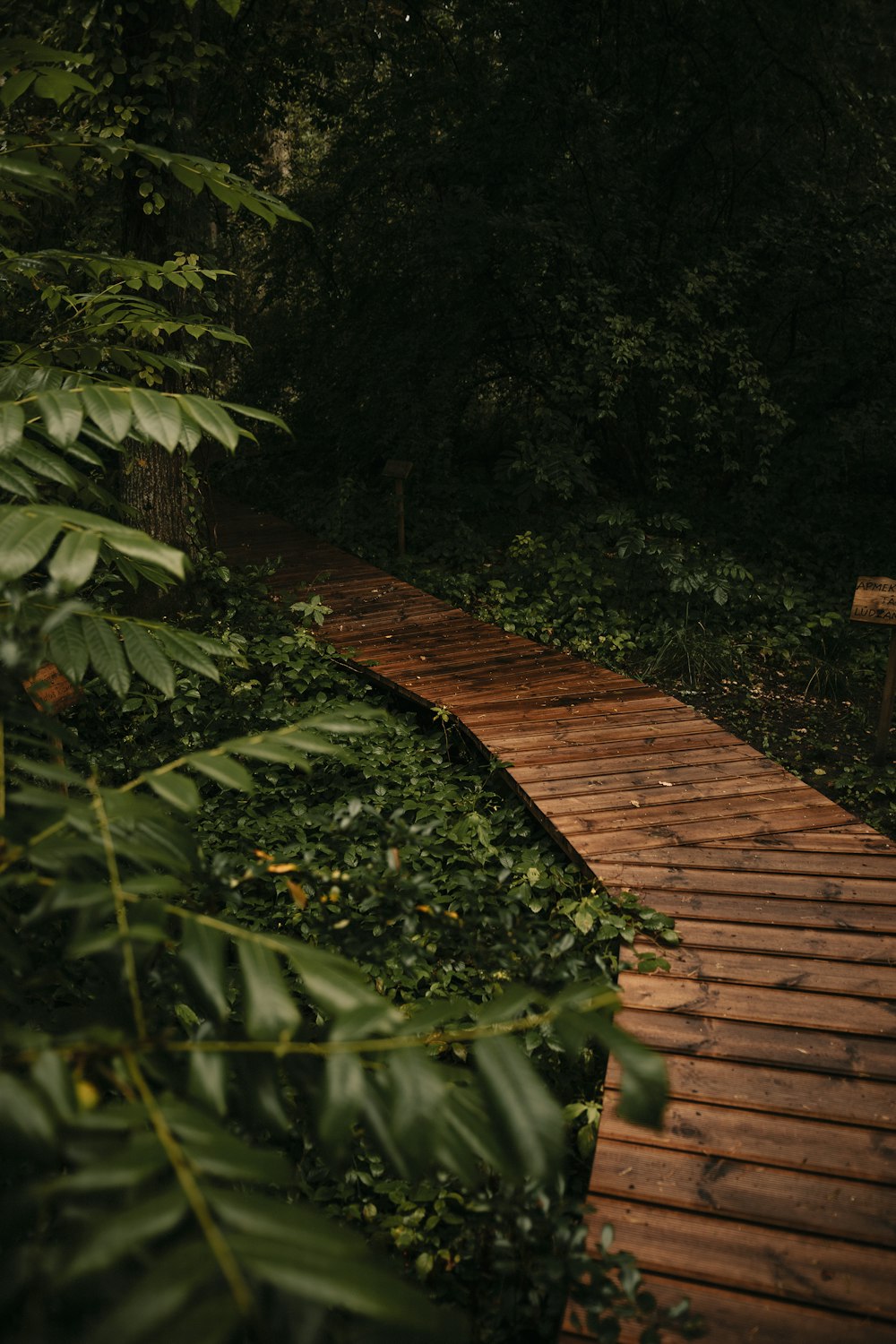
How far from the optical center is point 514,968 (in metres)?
2.41

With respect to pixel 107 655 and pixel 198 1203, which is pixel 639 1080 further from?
pixel 107 655

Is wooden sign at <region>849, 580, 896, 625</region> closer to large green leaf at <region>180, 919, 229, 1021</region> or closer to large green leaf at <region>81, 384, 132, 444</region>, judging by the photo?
large green leaf at <region>81, 384, 132, 444</region>

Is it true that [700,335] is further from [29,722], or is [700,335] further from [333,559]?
[29,722]

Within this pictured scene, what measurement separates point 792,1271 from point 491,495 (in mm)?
9494

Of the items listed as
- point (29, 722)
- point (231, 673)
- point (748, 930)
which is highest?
point (29, 722)

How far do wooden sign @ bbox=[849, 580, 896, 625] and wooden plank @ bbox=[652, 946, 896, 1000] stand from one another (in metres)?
2.75

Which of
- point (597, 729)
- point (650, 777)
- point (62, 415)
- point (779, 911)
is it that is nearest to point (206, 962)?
point (62, 415)


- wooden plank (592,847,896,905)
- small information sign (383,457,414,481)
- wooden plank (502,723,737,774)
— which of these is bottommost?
wooden plank (592,847,896,905)

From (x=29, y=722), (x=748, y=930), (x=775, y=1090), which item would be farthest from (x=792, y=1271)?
(x=29, y=722)

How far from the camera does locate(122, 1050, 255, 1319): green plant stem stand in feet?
2.60

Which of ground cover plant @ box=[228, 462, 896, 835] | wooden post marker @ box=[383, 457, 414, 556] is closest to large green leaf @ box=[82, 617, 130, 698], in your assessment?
ground cover plant @ box=[228, 462, 896, 835]

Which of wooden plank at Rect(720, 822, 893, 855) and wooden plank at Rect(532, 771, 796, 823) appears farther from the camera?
wooden plank at Rect(532, 771, 796, 823)

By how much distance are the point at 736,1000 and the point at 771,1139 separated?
0.61 metres

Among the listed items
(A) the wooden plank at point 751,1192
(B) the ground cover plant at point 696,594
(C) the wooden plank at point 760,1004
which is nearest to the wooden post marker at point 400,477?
(B) the ground cover plant at point 696,594
